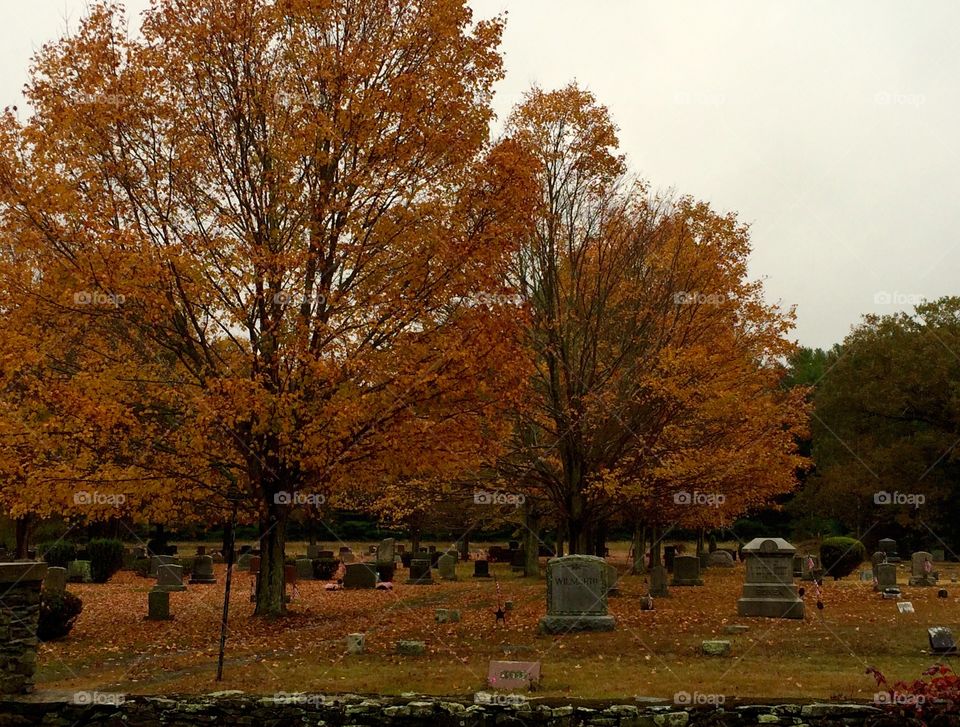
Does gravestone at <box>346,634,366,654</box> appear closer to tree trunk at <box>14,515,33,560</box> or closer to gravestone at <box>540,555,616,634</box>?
gravestone at <box>540,555,616,634</box>

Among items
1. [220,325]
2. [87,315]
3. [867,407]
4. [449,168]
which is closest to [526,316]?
[449,168]

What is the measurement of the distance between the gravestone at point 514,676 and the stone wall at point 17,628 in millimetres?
5527

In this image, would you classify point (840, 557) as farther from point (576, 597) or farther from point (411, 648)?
point (411, 648)

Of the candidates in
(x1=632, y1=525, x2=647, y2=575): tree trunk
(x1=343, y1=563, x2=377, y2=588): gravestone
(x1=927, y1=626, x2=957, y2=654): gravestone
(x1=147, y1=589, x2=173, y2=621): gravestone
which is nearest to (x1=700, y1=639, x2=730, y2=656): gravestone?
(x1=927, y1=626, x2=957, y2=654): gravestone

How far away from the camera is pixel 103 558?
34.7 m

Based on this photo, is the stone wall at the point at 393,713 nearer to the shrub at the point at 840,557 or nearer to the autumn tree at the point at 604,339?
the autumn tree at the point at 604,339

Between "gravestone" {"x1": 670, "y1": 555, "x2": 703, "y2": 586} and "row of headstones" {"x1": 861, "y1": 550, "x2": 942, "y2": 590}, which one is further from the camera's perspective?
"gravestone" {"x1": 670, "y1": 555, "x2": 703, "y2": 586}

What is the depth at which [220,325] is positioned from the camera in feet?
65.8

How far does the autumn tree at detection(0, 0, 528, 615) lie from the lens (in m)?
18.2

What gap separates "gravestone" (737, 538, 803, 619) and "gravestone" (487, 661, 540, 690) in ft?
33.1

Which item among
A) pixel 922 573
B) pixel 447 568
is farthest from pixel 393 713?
pixel 447 568

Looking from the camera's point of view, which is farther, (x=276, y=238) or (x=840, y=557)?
(x=840, y=557)

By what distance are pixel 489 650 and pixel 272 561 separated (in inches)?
256

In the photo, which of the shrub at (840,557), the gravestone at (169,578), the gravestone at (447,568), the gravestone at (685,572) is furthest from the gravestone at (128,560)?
the shrub at (840,557)
